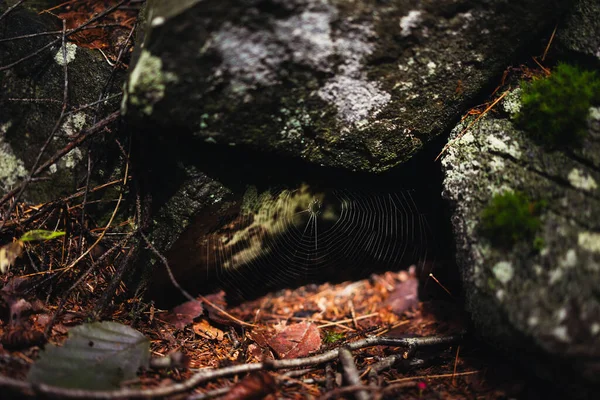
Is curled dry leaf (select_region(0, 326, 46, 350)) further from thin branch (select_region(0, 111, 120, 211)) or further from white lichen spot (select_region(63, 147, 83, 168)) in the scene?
white lichen spot (select_region(63, 147, 83, 168))

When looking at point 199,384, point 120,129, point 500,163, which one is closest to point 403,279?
point 500,163

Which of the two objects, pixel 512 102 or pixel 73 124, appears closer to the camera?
pixel 512 102

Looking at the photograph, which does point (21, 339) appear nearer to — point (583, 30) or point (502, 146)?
point (502, 146)

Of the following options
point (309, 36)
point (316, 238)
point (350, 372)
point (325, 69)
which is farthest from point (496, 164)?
point (316, 238)

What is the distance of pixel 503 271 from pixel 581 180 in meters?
0.52

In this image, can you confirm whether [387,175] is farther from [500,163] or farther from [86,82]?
[86,82]

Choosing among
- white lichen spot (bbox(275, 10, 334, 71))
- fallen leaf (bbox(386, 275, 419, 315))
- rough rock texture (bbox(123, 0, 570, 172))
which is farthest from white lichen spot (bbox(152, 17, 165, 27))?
fallen leaf (bbox(386, 275, 419, 315))

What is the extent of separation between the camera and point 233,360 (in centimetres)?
222

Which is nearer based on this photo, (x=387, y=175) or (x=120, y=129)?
(x=120, y=129)

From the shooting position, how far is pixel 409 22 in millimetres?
1926

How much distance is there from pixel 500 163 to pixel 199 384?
173cm

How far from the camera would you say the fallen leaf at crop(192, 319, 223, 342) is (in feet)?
8.02

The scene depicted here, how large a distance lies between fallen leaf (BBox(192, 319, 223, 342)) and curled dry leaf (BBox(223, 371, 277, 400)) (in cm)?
71

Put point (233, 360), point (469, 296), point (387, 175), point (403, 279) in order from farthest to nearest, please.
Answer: point (403, 279), point (387, 175), point (233, 360), point (469, 296)
